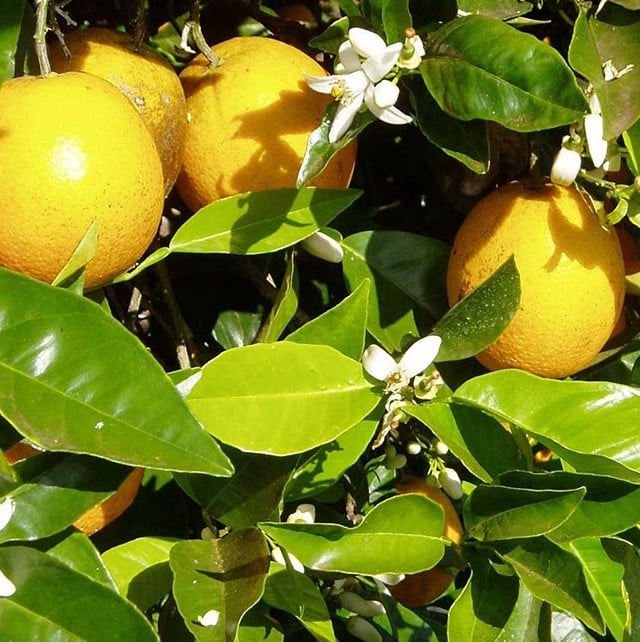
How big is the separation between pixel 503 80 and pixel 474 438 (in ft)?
1.02

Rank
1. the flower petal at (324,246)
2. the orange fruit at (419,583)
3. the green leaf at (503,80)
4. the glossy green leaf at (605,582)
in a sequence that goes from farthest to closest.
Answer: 1. the orange fruit at (419,583)
2. the flower petal at (324,246)
3. the glossy green leaf at (605,582)
4. the green leaf at (503,80)

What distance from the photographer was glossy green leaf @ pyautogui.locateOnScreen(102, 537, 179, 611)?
81cm

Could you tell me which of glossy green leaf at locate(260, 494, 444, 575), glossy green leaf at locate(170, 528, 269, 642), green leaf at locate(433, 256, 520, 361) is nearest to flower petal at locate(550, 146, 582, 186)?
green leaf at locate(433, 256, 520, 361)

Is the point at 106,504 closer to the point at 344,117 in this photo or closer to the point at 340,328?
the point at 340,328

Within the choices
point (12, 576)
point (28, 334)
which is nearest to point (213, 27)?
point (28, 334)

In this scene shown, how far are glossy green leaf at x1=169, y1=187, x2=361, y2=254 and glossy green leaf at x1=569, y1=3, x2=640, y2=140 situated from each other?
0.74ft

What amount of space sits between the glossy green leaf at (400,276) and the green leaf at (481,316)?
10 centimetres

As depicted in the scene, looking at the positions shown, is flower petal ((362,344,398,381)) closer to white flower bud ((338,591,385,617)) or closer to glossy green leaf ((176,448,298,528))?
glossy green leaf ((176,448,298,528))

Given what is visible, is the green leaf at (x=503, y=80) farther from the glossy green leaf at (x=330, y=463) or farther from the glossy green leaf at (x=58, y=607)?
the glossy green leaf at (x=58, y=607)

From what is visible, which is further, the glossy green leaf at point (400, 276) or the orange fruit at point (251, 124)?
the glossy green leaf at point (400, 276)

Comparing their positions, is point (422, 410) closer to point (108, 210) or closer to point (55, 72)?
point (108, 210)

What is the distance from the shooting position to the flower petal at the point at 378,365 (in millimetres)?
782

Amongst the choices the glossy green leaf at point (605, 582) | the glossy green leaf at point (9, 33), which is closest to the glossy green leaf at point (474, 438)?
the glossy green leaf at point (605, 582)

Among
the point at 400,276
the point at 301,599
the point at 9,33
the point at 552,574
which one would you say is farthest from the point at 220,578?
the point at 9,33
